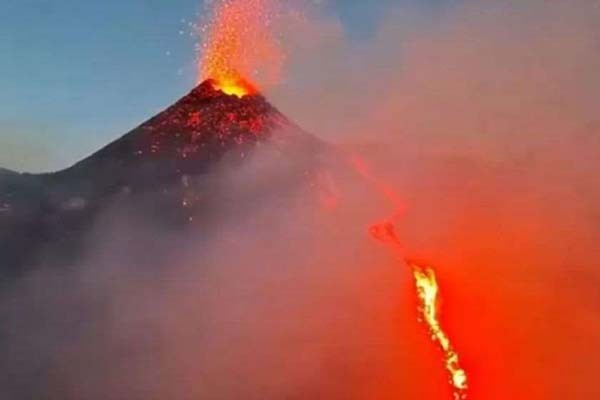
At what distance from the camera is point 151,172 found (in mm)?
50281

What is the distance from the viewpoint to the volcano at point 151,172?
46.5 metres

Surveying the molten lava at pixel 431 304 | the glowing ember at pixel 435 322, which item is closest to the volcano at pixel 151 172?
the molten lava at pixel 431 304

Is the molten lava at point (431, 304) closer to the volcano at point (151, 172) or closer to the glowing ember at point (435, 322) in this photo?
the glowing ember at point (435, 322)

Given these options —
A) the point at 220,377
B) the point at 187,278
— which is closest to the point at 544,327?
the point at 220,377

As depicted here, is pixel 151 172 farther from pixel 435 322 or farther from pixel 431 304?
pixel 435 322

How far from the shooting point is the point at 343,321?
36.7 metres

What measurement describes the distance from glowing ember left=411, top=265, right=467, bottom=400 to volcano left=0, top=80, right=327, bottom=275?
42.4 feet

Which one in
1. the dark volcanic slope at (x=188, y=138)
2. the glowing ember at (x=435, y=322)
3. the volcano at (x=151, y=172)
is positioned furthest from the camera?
the dark volcanic slope at (x=188, y=138)

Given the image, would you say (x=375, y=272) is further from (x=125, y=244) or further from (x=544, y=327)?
(x=125, y=244)

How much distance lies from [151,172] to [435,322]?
19460 millimetres

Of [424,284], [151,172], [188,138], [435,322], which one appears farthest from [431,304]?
[188,138]

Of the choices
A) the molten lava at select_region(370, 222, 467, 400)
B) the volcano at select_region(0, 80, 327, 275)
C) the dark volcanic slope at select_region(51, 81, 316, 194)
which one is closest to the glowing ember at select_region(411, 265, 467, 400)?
the molten lava at select_region(370, 222, 467, 400)

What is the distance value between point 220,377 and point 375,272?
10.4 meters

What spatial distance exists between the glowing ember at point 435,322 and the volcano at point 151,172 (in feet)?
42.4
